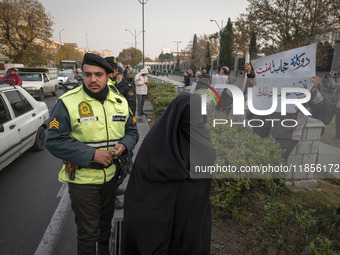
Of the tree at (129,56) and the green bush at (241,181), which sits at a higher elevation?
the tree at (129,56)

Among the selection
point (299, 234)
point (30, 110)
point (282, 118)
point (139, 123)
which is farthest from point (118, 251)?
point (139, 123)

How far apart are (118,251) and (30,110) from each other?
15.6 ft

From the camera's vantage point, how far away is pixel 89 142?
2225mm

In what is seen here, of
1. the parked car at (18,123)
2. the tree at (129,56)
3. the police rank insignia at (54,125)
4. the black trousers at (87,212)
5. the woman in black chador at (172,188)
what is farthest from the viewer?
the tree at (129,56)

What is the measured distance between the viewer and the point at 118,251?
2248 millimetres

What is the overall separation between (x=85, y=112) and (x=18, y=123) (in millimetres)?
3702

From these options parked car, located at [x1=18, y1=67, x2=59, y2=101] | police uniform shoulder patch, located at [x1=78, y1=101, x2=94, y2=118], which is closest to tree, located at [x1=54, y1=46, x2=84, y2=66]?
parked car, located at [x1=18, y1=67, x2=59, y2=101]

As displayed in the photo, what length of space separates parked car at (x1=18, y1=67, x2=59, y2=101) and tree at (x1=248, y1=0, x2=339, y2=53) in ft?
58.9

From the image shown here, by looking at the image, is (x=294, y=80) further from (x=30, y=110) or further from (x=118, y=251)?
(x=30, y=110)

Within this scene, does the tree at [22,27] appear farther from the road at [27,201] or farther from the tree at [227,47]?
the tree at [227,47]

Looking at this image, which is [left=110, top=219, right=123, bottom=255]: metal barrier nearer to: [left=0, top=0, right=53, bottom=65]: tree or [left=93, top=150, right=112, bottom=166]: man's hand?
[left=93, top=150, right=112, bottom=166]: man's hand

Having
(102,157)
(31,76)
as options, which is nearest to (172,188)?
(102,157)

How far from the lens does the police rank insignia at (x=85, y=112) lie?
216 centimetres

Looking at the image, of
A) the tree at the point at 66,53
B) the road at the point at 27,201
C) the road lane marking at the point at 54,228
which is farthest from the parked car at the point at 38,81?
the tree at the point at 66,53
